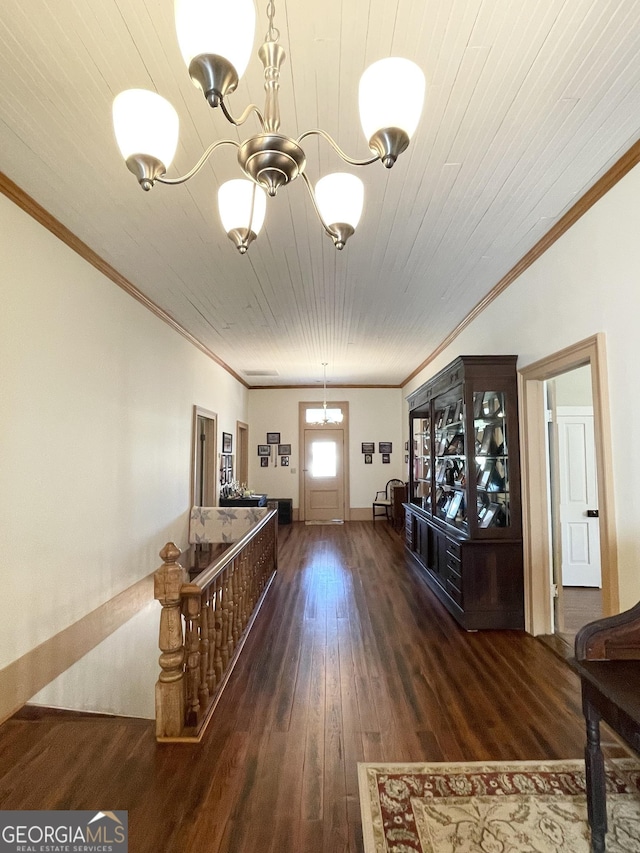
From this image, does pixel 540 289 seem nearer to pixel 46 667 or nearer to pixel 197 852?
pixel 197 852

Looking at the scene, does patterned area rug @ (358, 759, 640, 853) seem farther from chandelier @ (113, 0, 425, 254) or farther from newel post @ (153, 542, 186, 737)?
chandelier @ (113, 0, 425, 254)

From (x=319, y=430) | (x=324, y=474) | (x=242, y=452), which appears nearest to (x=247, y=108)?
(x=242, y=452)

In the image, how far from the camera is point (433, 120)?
211 cm

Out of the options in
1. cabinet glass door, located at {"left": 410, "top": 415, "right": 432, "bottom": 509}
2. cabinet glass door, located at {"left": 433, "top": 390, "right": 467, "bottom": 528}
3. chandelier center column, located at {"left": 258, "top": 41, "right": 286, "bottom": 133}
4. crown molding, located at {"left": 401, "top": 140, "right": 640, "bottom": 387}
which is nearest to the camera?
chandelier center column, located at {"left": 258, "top": 41, "right": 286, "bottom": 133}

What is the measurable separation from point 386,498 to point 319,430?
7.32 feet

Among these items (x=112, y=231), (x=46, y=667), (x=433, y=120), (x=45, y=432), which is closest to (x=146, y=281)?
(x=112, y=231)

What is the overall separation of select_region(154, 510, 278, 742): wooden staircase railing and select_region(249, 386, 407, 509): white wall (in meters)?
6.90

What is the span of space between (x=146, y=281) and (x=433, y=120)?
2.99 metres

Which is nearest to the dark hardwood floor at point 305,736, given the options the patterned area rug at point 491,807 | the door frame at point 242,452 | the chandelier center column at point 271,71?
the patterned area rug at point 491,807

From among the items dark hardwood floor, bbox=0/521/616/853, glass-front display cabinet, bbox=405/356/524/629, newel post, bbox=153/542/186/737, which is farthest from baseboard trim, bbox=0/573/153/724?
glass-front display cabinet, bbox=405/356/524/629

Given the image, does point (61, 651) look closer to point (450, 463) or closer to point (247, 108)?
point (247, 108)

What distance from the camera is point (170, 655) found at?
7.33 feet

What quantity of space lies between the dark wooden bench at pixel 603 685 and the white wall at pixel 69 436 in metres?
3.04

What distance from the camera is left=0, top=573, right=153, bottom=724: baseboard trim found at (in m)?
2.59
